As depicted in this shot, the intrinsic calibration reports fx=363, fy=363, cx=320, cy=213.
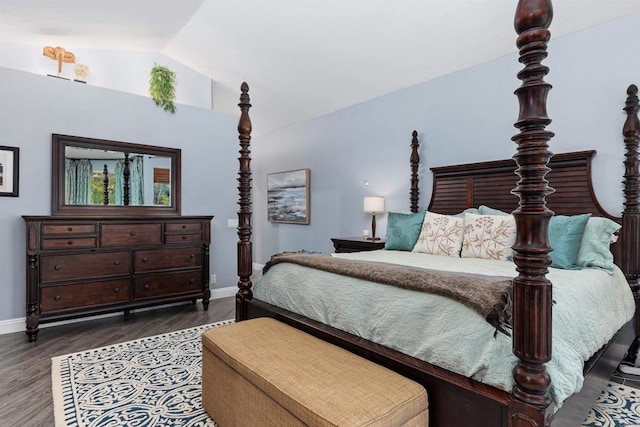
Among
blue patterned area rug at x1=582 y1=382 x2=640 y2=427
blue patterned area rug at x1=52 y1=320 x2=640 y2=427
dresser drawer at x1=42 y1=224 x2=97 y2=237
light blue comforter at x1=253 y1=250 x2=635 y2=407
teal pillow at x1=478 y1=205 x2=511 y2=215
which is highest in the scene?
teal pillow at x1=478 y1=205 x2=511 y2=215

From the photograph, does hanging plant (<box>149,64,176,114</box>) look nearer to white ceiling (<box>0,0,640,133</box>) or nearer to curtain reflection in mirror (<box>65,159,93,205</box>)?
white ceiling (<box>0,0,640,133</box>)

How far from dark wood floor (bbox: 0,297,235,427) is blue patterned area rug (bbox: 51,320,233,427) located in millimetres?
93

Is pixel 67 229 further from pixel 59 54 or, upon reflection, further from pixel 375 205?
pixel 375 205

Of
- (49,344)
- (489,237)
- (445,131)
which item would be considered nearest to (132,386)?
(49,344)

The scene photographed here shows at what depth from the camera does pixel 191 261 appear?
423 cm

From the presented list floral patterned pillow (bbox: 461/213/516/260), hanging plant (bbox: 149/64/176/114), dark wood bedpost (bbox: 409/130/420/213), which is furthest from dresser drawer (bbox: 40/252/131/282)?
floral patterned pillow (bbox: 461/213/516/260)

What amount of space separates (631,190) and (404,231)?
1.79 metres

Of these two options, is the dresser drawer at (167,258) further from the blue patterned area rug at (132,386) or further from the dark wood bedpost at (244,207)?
the dark wood bedpost at (244,207)

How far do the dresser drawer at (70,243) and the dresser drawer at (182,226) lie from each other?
721 mm

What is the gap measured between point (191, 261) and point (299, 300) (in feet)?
7.73

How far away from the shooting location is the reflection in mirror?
3.89 metres

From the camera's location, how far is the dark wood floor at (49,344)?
7.04 feet

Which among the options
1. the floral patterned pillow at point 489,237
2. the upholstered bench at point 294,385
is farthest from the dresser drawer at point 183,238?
the floral patterned pillow at point 489,237

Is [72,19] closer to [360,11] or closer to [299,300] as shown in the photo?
[360,11]
